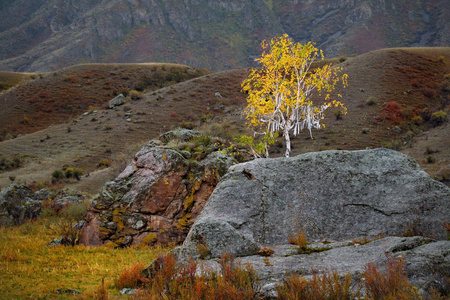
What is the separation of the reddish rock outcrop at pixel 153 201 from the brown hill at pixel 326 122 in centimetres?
1316

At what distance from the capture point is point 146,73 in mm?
66000

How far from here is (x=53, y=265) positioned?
7.75m

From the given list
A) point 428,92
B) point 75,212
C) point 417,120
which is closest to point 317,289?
point 75,212

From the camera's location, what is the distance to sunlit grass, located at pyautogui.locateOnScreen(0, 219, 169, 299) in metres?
5.77

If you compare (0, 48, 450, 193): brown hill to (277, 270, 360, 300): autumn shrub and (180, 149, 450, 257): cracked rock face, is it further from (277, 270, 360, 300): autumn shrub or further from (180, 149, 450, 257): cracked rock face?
(277, 270, 360, 300): autumn shrub

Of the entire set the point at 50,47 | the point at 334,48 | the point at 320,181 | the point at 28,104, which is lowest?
the point at 320,181

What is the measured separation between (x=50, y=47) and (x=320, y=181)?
18513cm

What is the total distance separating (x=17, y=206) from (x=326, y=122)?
29636 millimetres

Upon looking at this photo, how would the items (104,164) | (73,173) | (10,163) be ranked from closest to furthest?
(73,173) → (104,164) → (10,163)

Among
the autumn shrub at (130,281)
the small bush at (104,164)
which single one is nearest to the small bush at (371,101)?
the small bush at (104,164)

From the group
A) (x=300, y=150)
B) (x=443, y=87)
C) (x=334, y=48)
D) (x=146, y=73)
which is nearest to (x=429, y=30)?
(x=334, y=48)

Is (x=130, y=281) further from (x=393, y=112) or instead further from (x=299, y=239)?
(x=393, y=112)

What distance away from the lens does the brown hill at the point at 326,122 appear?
26.7 meters

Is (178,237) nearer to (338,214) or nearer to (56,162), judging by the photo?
(338,214)
